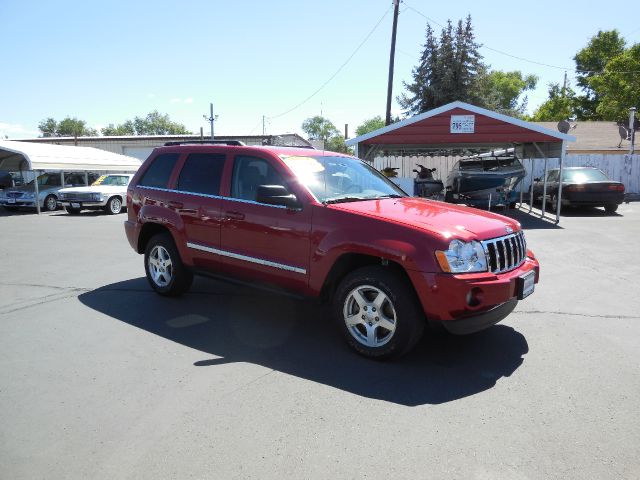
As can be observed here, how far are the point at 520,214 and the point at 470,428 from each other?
13.7m

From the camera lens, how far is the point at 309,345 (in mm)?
4340

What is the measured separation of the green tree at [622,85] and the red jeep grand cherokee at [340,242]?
1653 inches

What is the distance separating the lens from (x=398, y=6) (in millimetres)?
24156

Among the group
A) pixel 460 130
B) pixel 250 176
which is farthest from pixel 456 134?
pixel 250 176

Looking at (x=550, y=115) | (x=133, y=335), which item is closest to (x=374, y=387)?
(x=133, y=335)

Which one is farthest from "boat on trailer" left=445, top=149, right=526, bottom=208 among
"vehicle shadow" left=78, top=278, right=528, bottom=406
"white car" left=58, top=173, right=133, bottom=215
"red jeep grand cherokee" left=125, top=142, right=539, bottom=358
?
"white car" left=58, top=173, right=133, bottom=215

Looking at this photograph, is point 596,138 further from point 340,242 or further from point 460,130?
point 340,242

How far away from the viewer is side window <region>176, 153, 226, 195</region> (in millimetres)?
5215

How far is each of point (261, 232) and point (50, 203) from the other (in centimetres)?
1820

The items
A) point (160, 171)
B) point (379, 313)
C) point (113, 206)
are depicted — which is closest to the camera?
point (379, 313)

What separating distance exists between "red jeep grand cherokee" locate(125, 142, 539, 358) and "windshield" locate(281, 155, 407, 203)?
16 millimetres

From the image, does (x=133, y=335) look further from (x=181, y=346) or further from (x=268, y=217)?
(x=268, y=217)

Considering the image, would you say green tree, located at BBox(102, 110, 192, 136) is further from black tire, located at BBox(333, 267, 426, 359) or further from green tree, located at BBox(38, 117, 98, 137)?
black tire, located at BBox(333, 267, 426, 359)

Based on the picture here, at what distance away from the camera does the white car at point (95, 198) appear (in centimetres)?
1741
